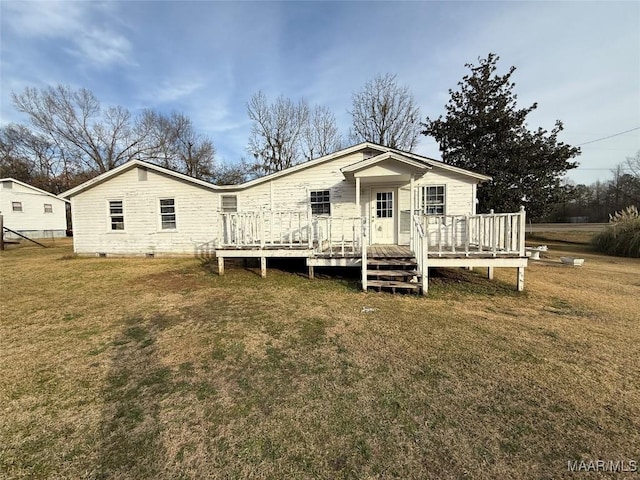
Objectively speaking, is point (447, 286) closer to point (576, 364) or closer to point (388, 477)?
point (576, 364)

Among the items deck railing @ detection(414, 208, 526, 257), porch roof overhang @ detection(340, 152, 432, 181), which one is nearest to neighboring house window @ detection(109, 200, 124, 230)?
porch roof overhang @ detection(340, 152, 432, 181)

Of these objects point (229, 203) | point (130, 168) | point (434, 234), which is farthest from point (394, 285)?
point (130, 168)

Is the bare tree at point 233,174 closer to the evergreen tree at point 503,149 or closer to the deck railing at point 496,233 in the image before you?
the evergreen tree at point 503,149

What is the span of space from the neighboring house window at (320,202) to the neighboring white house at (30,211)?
21070 millimetres

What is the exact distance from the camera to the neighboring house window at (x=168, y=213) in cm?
1178

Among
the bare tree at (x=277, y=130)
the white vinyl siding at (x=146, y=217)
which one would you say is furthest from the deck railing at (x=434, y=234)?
the bare tree at (x=277, y=130)

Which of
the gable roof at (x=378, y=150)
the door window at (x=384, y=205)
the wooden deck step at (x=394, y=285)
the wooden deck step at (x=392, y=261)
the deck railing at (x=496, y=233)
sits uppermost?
the gable roof at (x=378, y=150)

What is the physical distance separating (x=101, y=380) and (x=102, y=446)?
1.16 metres

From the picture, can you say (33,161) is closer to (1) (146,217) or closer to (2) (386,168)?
(1) (146,217)

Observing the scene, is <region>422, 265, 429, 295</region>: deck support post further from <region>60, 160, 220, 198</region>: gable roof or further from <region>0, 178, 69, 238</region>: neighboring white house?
<region>0, 178, 69, 238</region>: neighboring white house

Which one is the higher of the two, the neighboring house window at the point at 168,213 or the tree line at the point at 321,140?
the tree line at the point at 321,140

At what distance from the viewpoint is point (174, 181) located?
38.1 feet

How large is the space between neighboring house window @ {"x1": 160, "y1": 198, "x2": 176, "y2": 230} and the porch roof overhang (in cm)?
773

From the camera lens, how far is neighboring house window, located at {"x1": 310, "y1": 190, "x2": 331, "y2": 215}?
1020 centimetres
